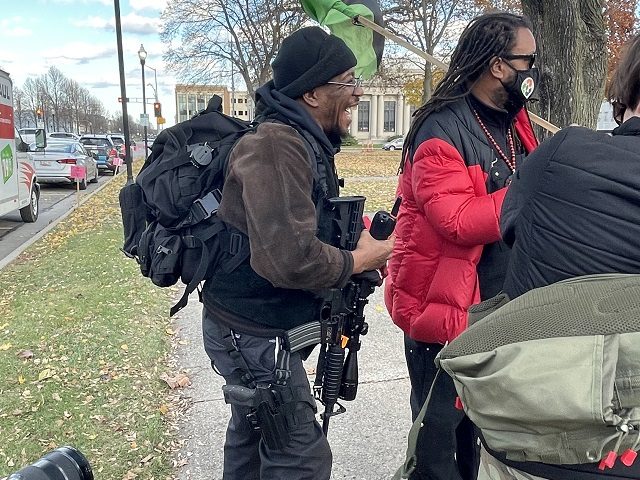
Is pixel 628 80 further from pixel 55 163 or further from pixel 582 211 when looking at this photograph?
pixel 55 163

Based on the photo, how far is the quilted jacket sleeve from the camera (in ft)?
7.06

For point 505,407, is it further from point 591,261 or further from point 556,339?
point 591,261

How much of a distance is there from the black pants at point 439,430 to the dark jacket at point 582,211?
0.96m

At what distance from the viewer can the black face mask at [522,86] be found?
2.36 metres

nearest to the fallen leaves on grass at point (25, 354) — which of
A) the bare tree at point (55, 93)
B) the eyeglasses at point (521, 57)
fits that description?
the eyeglasses at point (521, 57)

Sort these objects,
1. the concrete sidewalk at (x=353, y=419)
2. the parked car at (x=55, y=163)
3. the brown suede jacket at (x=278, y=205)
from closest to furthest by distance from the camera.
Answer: the brown suede jacket at (x=278, y=205) < the concrete sidewalk at (x=353, y=419) < the parked car at (x=55, y=163)

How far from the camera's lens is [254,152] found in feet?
6.49

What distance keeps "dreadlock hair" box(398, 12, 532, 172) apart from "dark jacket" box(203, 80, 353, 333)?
479mm

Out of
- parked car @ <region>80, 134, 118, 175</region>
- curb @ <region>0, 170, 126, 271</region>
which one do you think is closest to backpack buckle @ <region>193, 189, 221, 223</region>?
curb @ <region>0, 170, 126, 271</region>

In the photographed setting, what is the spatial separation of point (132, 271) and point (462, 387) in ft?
21.7

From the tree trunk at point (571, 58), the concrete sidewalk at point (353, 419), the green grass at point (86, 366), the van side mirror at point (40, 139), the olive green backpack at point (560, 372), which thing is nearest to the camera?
the olive green backpack at point (560, 372)

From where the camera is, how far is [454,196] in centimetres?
222

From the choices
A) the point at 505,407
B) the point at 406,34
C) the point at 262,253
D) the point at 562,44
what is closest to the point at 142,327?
the point at 262,253

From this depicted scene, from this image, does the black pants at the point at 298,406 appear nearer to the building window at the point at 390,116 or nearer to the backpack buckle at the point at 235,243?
the backpack buckle at the point at 235,243
